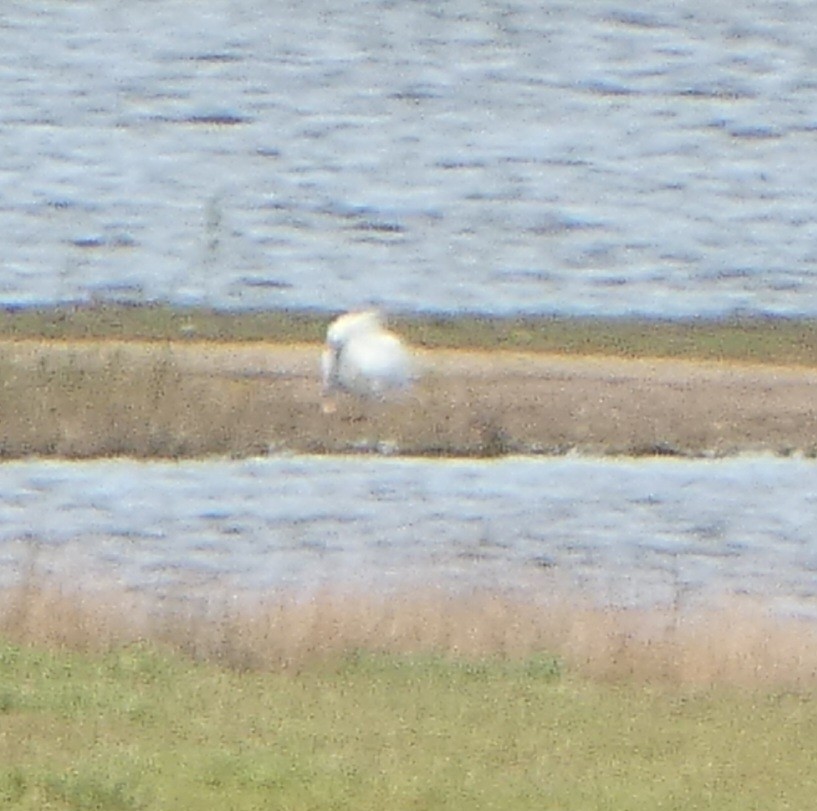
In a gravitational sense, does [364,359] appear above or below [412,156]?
below

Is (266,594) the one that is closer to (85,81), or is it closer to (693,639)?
(693,639)

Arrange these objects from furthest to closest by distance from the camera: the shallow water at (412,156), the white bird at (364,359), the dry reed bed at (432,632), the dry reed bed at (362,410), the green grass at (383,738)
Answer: the shallow water at (412,156) < the white bird at (364,359) < the dry reed bed at (362,410) < the dry reed bed at (432,632) < the green grass at (383,738)

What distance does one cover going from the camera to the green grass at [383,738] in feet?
21.1

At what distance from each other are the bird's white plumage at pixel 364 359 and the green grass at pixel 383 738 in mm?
2960

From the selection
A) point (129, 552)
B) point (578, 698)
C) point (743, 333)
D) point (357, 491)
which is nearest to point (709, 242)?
point (743, 333)

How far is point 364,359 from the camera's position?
1184 cm

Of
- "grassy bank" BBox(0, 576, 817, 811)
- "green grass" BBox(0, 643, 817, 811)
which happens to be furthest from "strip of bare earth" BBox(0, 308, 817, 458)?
"green grass" BBox(0, 643, 817, 811)

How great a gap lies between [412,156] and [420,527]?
2366 millimetres

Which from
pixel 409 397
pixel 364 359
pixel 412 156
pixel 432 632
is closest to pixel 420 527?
pixel 409 397

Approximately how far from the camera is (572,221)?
1273 cm

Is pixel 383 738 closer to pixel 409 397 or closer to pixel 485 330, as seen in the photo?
pixel 409 397

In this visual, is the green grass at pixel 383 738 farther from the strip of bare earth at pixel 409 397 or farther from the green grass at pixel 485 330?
the green grass at pixel 485 330

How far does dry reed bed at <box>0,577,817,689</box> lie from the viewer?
9.05m

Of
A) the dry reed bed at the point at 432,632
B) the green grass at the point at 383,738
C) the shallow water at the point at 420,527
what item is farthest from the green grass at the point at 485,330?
the green grass at the point at 383,738
